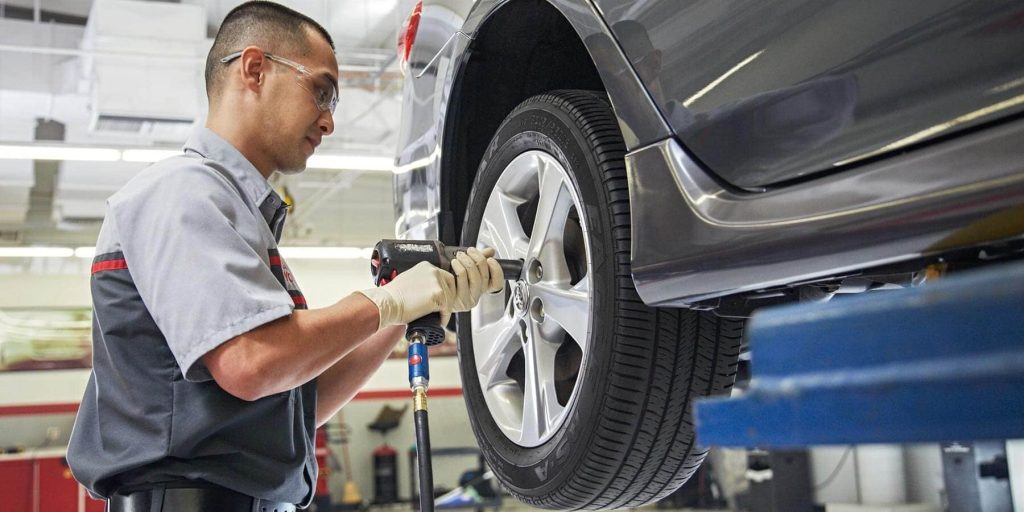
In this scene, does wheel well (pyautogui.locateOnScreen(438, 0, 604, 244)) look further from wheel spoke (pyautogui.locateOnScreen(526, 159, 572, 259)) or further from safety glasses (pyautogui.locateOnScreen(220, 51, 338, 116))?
wheel spoke (pyautogui.locateOnScreen(526, 159, 572, 259))

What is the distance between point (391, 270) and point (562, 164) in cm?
38

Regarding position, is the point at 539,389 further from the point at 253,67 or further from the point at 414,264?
the point at 253,67

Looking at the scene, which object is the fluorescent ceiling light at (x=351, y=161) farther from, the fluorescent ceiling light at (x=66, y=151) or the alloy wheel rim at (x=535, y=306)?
the alloy wheel rim at (x=535, y=306)

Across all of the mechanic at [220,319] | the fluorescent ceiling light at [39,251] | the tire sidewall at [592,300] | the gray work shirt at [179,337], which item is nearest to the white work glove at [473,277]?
the mechanic at [220,319]

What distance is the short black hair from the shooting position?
1693 millimetres

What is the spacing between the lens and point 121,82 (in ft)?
25.0

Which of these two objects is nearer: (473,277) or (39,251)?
(473,277)

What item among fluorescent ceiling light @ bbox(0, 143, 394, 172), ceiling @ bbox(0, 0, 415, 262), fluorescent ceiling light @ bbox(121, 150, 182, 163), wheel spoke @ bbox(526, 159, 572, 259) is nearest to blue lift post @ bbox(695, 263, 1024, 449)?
wheel spoke @ bbox(526, 159, 572, 259)

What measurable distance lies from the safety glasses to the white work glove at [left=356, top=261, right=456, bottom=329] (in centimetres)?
38

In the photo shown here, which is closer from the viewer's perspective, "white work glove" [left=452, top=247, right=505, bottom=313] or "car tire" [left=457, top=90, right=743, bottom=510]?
"car tire" [left=457, top=90, right=743, bottom=510]

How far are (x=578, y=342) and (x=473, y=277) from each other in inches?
9.2

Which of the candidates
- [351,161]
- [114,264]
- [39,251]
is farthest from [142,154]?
[114,264]

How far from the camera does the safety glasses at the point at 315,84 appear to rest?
5.52 feet

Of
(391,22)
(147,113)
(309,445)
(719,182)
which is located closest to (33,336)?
(147,113)
